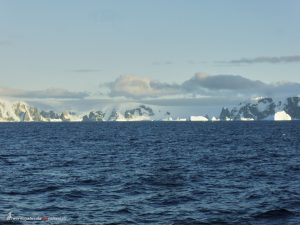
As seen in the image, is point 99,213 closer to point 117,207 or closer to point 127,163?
point 117,207

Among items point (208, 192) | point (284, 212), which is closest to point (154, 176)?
point (208, 192)

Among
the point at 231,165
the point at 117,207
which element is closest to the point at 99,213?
the point at 117,207

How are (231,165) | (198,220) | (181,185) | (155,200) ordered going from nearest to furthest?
(198,220), (155,200), (181,185), (231,165)

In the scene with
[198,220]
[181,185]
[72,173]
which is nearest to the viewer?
[198,220]

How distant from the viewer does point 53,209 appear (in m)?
36.9

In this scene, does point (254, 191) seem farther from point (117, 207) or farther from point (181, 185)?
point (117, 207)

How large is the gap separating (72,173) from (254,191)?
22.1m

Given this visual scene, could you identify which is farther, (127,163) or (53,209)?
(127,163)

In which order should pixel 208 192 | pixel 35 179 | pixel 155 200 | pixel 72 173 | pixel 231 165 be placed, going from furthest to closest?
pixel 231 165 → pixel 72 173 → pixel 35 179 → pixel 208 192 → pixel 155 200

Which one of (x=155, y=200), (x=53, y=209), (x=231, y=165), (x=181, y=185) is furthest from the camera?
(x=231, y=165)

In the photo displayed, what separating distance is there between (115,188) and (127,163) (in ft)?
78.4

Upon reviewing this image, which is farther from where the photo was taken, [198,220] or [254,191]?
[254,191]

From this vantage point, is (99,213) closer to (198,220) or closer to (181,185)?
(198,220)

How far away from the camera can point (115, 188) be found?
46719 millimetres
